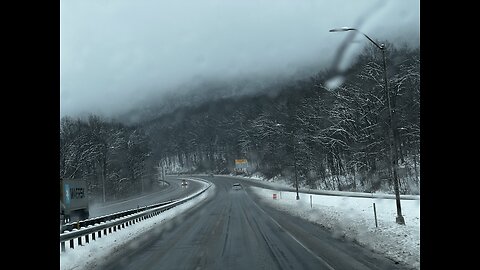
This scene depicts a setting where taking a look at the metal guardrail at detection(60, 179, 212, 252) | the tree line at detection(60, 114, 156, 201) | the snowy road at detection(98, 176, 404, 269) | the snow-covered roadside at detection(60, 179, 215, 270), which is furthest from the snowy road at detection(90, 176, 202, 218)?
the snowy road at detection(98, 176, 404, 269)

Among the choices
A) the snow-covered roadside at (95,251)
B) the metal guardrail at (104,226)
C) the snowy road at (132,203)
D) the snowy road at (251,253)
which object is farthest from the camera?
the snowy road at (132,203)

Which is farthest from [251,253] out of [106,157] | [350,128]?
[106,157]

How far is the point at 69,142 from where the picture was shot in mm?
58094

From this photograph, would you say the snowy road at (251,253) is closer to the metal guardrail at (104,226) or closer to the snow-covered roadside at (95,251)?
the snow-covered roadside at (95,251)

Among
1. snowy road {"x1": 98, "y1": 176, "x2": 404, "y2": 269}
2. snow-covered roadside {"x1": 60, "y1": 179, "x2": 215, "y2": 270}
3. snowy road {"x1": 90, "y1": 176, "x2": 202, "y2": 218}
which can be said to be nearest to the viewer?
snowy road {"x1": 98, "y1": 176, "x2": 404, "y2": 269}

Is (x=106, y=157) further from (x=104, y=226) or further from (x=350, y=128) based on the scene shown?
(x=104, y=226)

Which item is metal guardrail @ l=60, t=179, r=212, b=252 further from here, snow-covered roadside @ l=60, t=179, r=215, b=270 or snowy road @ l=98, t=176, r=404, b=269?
snowy road @ l=98, t=176, r=404, b=269

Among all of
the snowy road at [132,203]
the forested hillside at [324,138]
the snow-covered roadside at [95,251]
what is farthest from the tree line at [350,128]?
the snowy road at [132,203]

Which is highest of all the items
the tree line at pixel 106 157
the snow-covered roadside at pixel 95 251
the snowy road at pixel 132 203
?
the tree line at pixel 106 157

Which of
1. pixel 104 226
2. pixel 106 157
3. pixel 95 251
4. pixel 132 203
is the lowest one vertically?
pixel 132 203

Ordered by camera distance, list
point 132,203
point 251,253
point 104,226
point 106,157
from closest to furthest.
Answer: point 251,253
point 104,226
point 132,203
point 106,157
